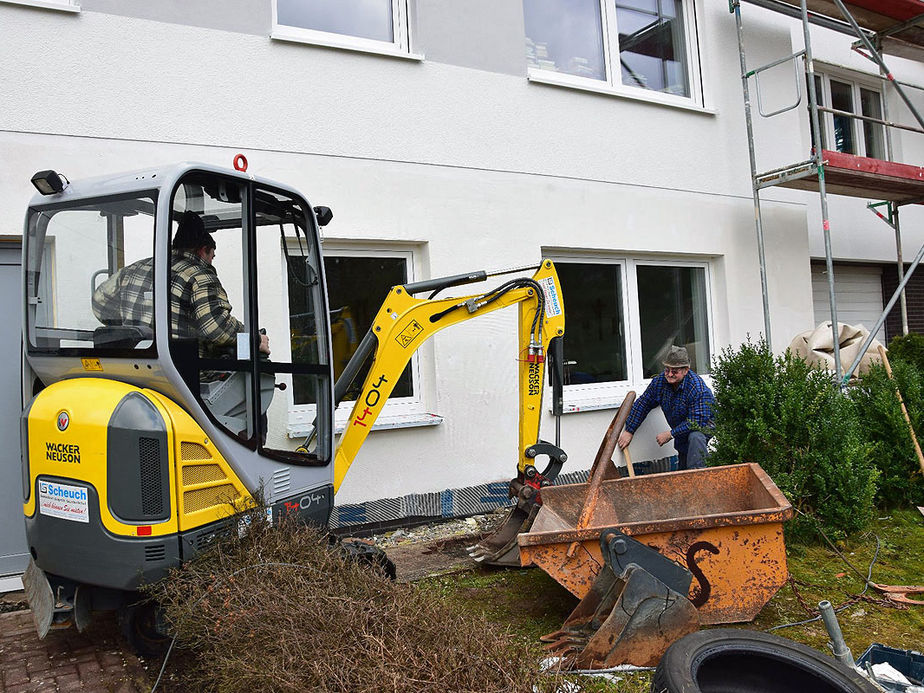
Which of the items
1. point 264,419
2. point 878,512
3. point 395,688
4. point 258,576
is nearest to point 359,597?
point 258,576

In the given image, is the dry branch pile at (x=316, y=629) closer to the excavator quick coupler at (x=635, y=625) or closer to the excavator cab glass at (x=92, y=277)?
the excavator quick coupler at (x=635, y=625)

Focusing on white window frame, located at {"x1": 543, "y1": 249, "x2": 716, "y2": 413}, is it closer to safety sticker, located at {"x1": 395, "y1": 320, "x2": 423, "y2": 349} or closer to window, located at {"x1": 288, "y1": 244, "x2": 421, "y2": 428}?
window, located at {"x1": 288, "y1": 244, "x2": 421, "y2": 428}

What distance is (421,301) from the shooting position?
484 cm

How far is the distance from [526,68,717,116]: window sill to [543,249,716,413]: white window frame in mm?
1594

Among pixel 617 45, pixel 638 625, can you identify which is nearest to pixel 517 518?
pixel 638 625

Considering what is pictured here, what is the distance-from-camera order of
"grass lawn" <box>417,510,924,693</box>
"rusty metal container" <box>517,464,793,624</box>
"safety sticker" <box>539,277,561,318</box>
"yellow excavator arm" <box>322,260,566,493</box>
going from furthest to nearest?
"safety sticker" <box>539,277,561,318</box> → "yellow excavator arm" <box>322,260,566,493</box> → "grass lawn" <box>417,510,924,693</box> → "rusty metal container" <box>517,464,793,624</box>

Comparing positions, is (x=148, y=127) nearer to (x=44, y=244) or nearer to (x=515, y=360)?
(x=44, y=244)

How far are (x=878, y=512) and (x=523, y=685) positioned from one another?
523 cm

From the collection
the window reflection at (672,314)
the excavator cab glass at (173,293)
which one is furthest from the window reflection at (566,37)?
the excavator cab glass at (173,293)

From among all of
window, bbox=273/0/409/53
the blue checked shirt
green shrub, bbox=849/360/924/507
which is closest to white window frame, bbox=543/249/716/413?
the blue checked shirt

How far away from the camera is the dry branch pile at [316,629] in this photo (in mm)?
2346

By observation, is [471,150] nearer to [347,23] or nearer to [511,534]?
[347,23]

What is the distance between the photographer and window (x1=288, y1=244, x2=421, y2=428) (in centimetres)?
612

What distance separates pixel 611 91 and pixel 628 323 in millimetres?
2349
